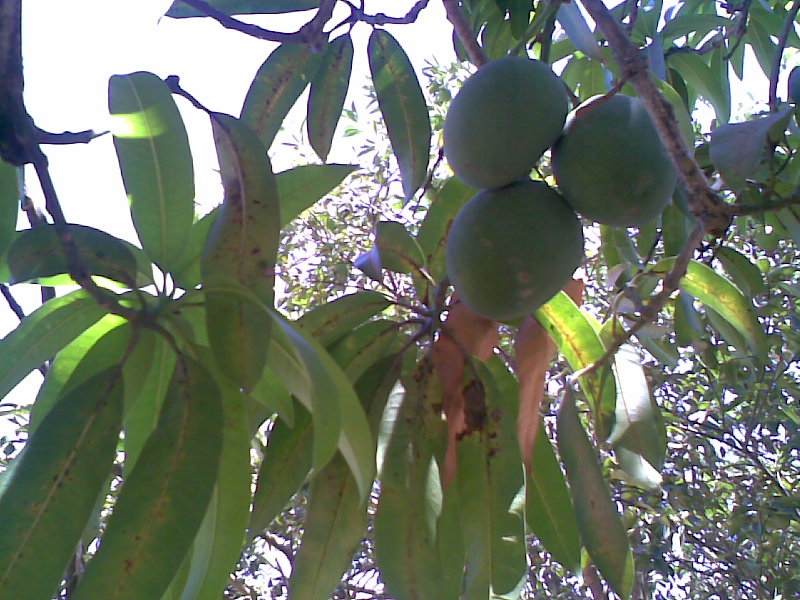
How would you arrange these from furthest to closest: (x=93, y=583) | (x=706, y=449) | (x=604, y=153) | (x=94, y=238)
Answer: (x=706, y=449) → (x=604, y=153) → (x=94, y=238) → (x=93, y=583)

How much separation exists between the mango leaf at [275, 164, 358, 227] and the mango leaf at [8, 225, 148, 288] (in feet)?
0.67

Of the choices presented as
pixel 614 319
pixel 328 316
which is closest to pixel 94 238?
pixel 328 316

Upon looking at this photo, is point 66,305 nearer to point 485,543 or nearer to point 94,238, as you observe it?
point 94,238

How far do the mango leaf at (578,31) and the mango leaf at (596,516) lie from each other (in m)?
0.60

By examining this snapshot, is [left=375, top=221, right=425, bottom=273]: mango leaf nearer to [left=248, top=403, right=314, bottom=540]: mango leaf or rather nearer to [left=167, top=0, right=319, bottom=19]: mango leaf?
[left=248, top=403, right=314, bottom=540]: mango leaf

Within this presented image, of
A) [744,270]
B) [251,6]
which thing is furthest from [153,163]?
[744,270]

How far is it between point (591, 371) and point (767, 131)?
36 centimetres

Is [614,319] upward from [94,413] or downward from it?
upward

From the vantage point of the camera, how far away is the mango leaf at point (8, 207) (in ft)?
3.21

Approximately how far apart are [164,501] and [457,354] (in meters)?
0.44

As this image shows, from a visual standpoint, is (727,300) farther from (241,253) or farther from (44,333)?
(44,333)

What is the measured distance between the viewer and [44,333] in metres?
0.96

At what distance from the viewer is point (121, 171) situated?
3.10ft

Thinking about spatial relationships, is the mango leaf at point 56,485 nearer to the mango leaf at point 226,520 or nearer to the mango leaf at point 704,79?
the mango leaf at point 226,520
